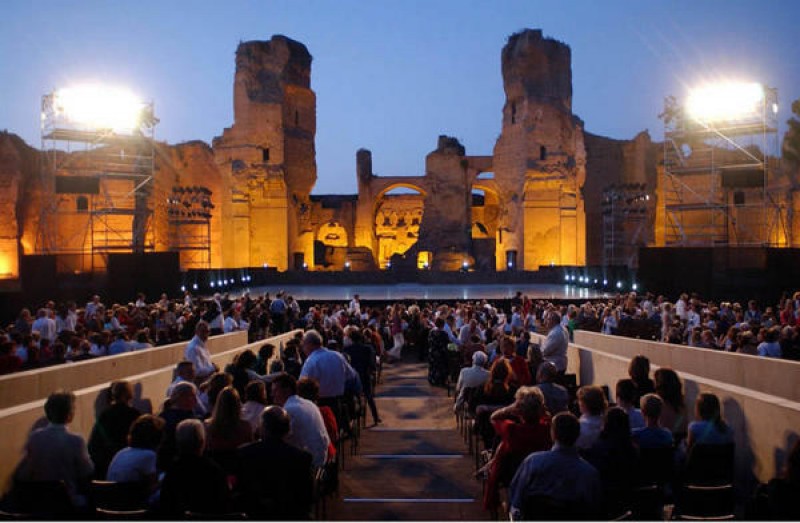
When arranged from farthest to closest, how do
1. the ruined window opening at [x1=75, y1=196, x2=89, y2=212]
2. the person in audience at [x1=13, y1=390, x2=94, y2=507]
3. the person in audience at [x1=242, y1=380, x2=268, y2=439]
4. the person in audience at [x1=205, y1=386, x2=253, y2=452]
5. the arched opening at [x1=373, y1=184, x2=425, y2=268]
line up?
the arched opening at [x1=373, y1=184, x2=425, y2=268], the ruined window opening at [x1=75, y1=196, x2=89, y2=212], the person in audience at [x1=242, y1=380, x2=268, y2=439], the person in audience at [x1=205, y1=386, x2=253, y2=452], the person in audience at [x1=13, y1=390, x2=94, y2=507]

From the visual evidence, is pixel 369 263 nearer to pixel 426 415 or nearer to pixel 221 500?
pixel 426 415

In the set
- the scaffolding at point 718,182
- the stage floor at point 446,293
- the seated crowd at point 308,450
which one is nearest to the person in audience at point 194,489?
the seated crowd at point 308,450

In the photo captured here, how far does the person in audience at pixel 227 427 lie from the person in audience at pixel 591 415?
7.22ft

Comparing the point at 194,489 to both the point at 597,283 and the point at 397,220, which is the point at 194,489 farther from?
the point at 397,220

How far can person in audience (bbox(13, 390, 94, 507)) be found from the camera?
4.23m

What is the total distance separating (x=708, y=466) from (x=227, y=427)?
9.93 feet

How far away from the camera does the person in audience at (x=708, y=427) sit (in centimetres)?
445

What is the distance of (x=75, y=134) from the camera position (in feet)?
90.1

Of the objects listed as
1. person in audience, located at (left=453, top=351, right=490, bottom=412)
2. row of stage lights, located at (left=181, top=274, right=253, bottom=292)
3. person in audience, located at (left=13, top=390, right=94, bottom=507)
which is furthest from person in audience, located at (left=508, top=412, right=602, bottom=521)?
row of stage lights, located at (left=181, top=274, right=253, bottom=292)

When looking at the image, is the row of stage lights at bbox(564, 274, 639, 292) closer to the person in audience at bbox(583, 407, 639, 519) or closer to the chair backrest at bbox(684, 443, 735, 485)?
the chair backrest at bbox(684, 443, 735, 485)

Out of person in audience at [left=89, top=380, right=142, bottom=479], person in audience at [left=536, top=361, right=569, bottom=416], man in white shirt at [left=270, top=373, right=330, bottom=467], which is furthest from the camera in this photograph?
person in audience at [left=536, top=361, right=569, bottom=416]

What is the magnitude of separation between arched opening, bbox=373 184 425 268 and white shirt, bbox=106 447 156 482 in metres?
46.5

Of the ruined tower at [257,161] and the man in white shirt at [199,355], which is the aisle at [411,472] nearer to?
the man in white shirt at [199,355]

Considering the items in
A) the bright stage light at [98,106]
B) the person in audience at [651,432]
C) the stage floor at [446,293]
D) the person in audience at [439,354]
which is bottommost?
the person in audience at [439,354]
